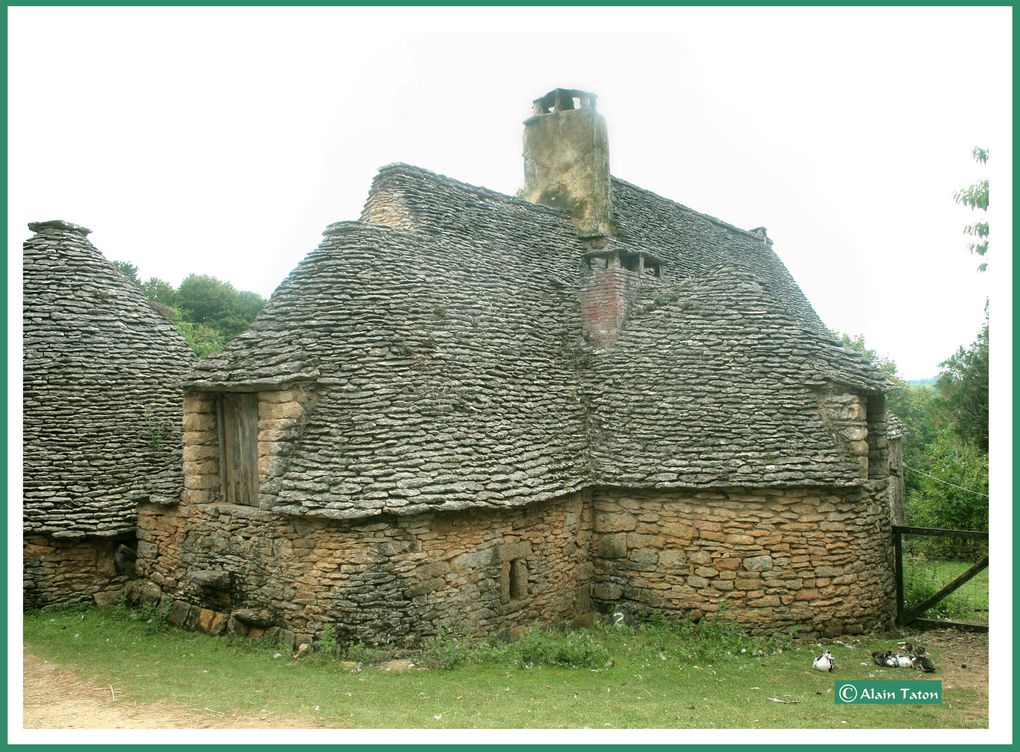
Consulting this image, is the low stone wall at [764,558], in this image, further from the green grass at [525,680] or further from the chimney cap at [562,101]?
the chimney cap at [562,101]

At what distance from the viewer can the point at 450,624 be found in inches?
401

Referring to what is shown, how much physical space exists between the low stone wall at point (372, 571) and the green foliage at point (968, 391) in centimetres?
1702

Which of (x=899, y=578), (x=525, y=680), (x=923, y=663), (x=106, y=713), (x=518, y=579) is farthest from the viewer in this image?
(x=899, y=578)

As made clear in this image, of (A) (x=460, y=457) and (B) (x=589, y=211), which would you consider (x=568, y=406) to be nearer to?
(A) (x=460, y=457)

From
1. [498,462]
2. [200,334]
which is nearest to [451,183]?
[498,462]

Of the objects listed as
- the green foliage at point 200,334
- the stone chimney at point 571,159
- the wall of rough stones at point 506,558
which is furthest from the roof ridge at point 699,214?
the green foliage at point 200,334

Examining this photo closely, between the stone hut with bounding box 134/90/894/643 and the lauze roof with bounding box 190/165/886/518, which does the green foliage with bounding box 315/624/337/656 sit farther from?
the lauze roof with bounding box 190/165/886/518

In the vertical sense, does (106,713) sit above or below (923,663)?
above

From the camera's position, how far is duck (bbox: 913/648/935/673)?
10.3m

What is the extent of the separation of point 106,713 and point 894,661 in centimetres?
924

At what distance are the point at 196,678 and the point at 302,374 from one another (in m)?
3.73

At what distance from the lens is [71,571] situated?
40.2 feet

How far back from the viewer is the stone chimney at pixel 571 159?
16562mm

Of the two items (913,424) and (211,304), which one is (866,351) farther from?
(211,304)
